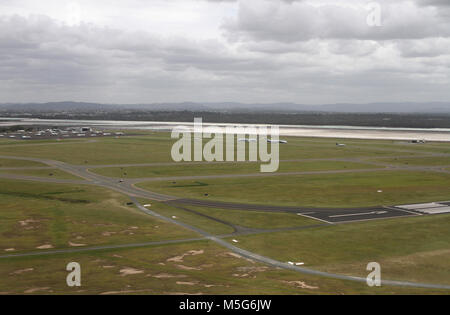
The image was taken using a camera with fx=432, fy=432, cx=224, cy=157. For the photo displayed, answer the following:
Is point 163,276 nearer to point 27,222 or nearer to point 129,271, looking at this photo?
point 129,271

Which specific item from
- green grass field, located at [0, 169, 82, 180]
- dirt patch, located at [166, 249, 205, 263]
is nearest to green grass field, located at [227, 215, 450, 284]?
dirt patch, located at [166, 249, 205, 263]

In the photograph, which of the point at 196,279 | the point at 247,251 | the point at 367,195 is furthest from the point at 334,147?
the point at 196,279

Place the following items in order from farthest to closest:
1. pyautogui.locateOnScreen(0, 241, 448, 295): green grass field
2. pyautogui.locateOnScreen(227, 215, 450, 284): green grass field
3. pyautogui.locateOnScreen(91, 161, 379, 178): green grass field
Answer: pyautogui.locateOnScreen(91, 161, 379, 178): green grass field < pyautogui.locateOnScreen(227, 215, 450, 284): green grass field < pyautogui.locateOnScreen(0, 241, 448, 295): green grass field

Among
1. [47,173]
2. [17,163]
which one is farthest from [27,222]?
[17,163]

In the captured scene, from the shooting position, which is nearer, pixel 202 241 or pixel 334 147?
pixel 202 241

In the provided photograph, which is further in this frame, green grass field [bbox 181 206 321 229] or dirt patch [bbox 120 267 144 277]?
green grass field [bbox 181 206 321 229]

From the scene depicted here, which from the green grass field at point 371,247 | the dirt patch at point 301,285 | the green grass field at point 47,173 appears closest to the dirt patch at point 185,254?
the green grass field at point 371,247

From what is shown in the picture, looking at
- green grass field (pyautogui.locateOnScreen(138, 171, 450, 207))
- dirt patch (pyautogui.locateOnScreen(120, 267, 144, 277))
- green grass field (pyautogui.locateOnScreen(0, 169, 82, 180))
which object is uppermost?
green grass field (pyautogui.locateOnScreen(0, 169, 82, 180))

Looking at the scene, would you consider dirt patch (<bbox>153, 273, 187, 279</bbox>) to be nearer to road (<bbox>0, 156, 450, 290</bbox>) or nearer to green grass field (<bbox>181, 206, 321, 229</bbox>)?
road (<bbox>0, 156, 450, 290</bbox>)

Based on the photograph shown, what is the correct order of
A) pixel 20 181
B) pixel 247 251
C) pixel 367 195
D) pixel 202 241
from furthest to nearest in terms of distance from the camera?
pixel 20 181
pixel 367 195
pixel 202 241
pixel 247 251

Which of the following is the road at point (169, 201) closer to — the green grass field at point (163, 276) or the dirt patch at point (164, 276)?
the green grass field at point (163, 276)

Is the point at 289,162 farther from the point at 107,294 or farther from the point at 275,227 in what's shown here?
the point at 107,294
